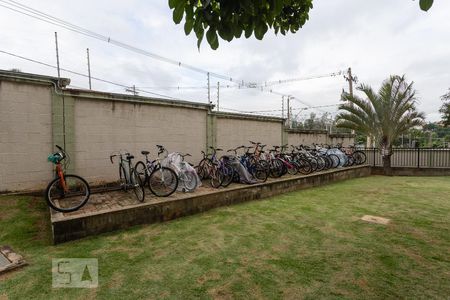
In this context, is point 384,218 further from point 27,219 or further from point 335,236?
point 27,219

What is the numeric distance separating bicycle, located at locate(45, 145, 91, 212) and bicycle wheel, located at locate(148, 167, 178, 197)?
116cm

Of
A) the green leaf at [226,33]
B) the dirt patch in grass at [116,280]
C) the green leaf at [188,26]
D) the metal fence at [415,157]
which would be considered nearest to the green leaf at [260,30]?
the green leaf at [226,33]

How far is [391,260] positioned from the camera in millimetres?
2938

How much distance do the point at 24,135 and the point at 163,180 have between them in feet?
8.96

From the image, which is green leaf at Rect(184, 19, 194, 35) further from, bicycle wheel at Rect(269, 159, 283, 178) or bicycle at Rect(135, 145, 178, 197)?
bicycle wheel at Rect(269, 159, 283, 178)

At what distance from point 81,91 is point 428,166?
13.5 metres

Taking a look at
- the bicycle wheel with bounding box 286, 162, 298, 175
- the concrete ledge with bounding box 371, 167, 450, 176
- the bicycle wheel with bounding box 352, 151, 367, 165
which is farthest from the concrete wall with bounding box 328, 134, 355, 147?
the bicycle wheel with bounding box 286, 162, 298, 175

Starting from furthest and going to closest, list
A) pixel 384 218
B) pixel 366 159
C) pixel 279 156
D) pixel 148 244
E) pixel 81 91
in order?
pixel 366 159
pixel 279 156
pixel 81 91
pixel 384 218
pixel 148 244

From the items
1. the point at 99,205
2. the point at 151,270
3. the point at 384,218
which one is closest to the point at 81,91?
the point at 99,205

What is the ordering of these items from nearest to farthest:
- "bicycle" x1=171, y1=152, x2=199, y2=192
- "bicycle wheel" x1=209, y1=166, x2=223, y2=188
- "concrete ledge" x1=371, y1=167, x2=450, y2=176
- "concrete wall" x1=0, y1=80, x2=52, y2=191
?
"concrete wall" x1=0, y1=80, x2=52, y2=191, "bicycle" x1=171, y1=152, x2=199, y2=192, "bicycle wheel" x1=209, y1=166, x2=223, y2=188, "concrete ledge" x1=371, y1=167, x2=450, y2=176

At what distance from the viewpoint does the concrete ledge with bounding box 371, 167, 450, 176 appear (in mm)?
10305

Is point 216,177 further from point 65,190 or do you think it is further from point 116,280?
point 116,280

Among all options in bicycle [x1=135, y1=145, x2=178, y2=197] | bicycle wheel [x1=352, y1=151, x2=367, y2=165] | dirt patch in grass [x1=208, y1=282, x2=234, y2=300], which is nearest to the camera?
dirt patch in grass [x1=208, y1=282, x2=234, y2=300]

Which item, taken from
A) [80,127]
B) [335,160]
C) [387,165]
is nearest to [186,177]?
[80,127]
